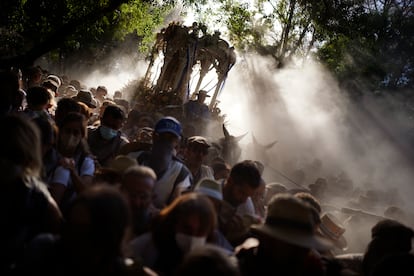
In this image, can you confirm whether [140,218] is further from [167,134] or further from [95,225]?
[167,134]

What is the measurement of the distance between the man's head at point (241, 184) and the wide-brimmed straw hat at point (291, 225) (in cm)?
87

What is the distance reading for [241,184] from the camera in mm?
3879

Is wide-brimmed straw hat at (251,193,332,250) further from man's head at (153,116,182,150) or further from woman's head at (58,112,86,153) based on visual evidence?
woman's head at (58,112,86,153)

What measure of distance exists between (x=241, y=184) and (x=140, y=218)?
3.74 ft

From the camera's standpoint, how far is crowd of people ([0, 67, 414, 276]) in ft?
6.68

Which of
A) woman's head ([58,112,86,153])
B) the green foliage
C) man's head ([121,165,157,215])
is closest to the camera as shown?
man's head ([121,165,157,215])

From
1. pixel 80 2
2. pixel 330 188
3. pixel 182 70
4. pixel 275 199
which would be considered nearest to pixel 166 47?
pixel 182 70

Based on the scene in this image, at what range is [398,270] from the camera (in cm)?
260

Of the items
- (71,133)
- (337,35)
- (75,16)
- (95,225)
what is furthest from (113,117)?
(337,35)

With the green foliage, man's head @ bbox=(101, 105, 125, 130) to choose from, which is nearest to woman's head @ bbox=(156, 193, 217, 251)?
man's head @ bbox=(101, 105, 125, 130)

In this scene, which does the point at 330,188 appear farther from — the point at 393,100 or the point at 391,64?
the point at 391,64

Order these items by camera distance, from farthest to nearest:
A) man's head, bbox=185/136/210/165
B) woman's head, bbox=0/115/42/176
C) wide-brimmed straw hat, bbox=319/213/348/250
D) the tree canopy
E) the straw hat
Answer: the tree canopy < man's head, bbox=185/136/210/165 < wide-brimmed straw hat, bbox=319/213/348/250 < the straw hat < woman's head, bbox=0/115/42/176

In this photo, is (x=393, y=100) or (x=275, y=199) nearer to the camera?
(x=275, y=199)

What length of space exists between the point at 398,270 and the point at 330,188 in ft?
34.4
